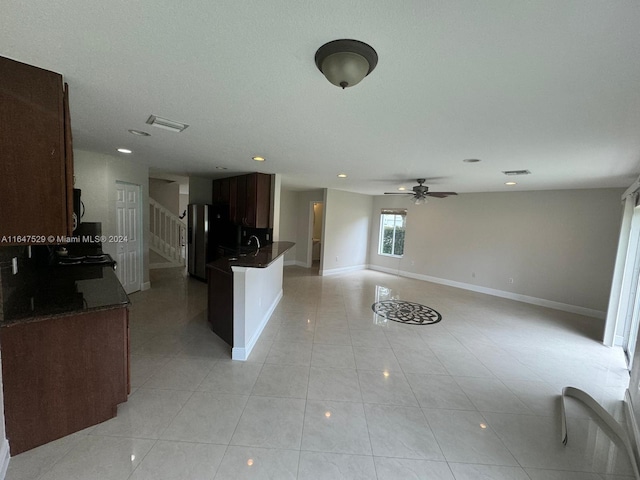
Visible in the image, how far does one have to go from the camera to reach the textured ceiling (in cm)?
98

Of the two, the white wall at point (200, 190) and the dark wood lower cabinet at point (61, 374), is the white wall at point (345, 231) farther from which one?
the dark wood lower cabinet at point (61, 374)

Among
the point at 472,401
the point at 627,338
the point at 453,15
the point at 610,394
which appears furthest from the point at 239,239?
the point at 627,338

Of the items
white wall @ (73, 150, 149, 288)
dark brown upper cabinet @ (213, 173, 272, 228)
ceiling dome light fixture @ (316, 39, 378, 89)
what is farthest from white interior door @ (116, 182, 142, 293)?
ceiling dome light fixture @ (316, 39, 378, 89)

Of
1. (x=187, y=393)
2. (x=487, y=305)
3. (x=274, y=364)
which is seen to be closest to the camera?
(x=187, y=393)

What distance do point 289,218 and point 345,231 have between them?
1.81m

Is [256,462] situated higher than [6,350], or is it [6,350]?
[6,350]

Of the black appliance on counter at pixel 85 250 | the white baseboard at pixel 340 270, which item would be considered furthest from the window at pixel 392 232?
the black appliance on counter at pixel 85 250

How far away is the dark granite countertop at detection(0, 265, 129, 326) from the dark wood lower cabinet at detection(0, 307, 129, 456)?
7 centimetres

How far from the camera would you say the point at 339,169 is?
4031 millimetres

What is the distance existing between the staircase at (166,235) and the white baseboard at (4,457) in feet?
19.7

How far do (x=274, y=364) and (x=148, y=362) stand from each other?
128cm

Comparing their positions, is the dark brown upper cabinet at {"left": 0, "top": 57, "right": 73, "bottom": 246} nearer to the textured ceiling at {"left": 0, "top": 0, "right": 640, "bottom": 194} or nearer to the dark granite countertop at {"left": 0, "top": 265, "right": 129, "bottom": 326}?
the textured ceiling at {"left": 0, "top": 0, "right": 640, "bottom": 194}

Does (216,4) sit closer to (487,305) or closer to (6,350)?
(6,350)

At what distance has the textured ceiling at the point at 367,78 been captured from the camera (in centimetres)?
98
